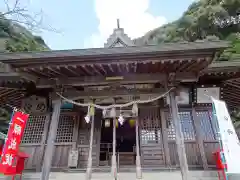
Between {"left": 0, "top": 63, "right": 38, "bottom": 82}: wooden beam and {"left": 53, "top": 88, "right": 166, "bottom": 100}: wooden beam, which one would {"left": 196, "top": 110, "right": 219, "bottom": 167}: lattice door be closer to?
{"left": 53, "top": 88, "right": 166, "bottom": 100}: wooden beam

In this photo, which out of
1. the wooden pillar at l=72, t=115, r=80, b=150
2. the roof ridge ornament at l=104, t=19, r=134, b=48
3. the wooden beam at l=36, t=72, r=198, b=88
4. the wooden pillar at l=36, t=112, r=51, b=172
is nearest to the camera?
the wooden beam at l=36, t=72, r=198, b=88

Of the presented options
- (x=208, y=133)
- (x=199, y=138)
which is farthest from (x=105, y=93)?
(x=208, y=133)

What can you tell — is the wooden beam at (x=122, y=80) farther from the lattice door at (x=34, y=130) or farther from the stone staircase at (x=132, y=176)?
the stone staircase at (x=132, y=176)

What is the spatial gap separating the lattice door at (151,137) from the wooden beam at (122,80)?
247 centimetres

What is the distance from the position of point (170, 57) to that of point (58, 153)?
6.05 meters

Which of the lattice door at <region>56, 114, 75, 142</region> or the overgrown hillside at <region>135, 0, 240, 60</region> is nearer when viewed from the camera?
the lattice door at <region>56, 114, 75, 142</region>

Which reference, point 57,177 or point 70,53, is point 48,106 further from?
point 70,53

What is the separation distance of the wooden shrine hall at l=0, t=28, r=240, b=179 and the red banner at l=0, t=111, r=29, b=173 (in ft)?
3.32

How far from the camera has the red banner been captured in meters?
5.25

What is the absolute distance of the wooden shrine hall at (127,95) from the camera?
521 centimetres

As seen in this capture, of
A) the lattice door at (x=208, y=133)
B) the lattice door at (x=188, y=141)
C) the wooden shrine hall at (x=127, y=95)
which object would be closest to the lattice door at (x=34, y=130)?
the wooden shrine hall at (x=127, y=95)

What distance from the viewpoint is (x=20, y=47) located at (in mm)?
23922

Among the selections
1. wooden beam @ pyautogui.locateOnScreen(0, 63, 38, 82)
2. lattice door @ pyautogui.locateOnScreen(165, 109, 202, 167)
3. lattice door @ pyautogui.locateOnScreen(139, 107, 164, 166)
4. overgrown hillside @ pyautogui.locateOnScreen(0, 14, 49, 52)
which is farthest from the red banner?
overgrown hillside @ pyautogui.locateOnScreen(0, 14, 49, 52)

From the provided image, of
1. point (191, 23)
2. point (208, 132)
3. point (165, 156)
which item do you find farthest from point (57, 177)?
point (191, 23)
